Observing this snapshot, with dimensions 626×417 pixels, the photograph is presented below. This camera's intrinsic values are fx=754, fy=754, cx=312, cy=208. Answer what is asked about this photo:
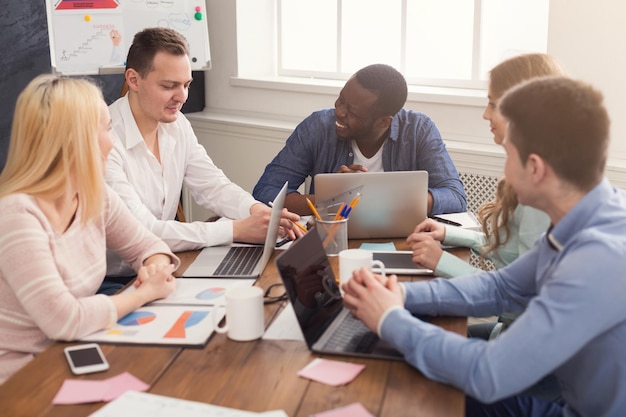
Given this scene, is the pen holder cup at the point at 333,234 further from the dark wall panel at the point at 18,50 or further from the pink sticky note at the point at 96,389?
the dark wall panel at the point at 18,50

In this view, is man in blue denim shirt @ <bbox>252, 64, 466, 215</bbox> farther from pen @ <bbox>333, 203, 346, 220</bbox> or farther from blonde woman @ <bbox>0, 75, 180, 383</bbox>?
blonde woman @ <bbox>0, 75, 180, 383</bbox>

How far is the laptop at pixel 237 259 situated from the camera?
1.88 m

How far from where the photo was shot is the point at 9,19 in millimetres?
3221

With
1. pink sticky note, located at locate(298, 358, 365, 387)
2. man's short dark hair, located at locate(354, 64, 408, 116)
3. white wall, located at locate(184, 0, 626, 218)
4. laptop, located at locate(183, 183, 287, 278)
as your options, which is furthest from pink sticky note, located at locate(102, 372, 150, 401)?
white wall, located at locate(184, 0, 626, 218)

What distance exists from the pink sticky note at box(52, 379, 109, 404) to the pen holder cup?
82 cm

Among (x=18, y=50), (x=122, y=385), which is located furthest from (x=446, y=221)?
(x=18, y=50)

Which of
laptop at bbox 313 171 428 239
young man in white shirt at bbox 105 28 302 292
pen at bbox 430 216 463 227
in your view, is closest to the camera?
laptop at bbox 313 171 428 239

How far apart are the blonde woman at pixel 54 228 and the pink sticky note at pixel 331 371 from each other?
458 mm

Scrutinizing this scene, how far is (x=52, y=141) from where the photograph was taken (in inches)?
63.2

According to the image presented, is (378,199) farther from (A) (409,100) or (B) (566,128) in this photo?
(A) (409,100)

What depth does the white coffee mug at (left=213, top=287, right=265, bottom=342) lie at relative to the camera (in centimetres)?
146

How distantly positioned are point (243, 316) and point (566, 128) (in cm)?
69

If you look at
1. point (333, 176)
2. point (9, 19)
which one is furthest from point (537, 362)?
point (9, 19)

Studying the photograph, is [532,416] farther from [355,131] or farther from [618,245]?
[355,131]
